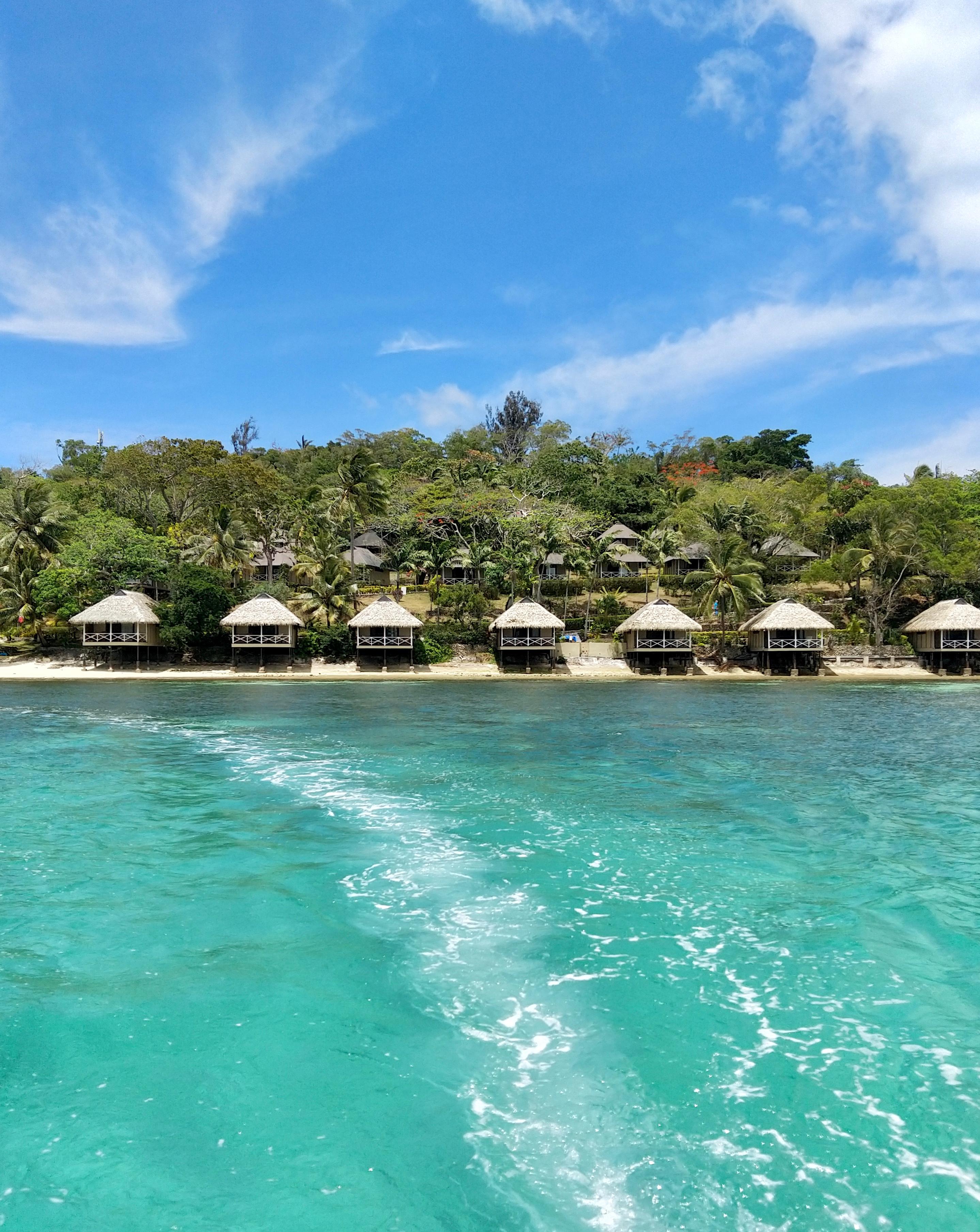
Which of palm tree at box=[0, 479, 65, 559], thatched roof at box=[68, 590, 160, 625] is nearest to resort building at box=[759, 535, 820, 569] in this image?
thatched roof at box=[68, 590, 160, 625]

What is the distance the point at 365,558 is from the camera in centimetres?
5584

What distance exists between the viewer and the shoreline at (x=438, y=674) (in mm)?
40062

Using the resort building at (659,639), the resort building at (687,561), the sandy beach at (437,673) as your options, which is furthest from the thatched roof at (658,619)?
the resort building at (687,561)

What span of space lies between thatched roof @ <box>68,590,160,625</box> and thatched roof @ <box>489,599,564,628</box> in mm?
17931

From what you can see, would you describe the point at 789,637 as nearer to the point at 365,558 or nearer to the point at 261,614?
the point at 261,614

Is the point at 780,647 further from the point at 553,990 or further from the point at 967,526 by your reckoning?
the point at 553,990

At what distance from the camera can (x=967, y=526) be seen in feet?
155

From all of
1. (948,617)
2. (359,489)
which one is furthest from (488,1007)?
(948,617)

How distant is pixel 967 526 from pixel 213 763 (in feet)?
151

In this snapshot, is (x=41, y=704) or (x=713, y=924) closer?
(x=713, y=924)

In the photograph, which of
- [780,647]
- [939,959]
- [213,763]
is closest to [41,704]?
[213,763]

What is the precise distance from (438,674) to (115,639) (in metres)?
16.5

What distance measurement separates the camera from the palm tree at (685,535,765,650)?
4372 cm

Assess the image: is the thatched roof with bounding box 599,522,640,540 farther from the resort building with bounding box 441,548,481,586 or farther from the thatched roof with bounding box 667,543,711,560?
the resort building with bounding box 441,548,481,586
